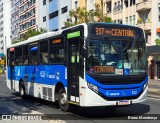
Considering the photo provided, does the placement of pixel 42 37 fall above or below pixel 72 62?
above

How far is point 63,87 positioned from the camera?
539 inches

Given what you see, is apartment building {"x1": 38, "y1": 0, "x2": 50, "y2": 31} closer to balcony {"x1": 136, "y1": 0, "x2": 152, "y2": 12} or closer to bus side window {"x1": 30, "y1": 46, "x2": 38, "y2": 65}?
balcony {"x1": 136, "y1": 0, "x2": 152, "y2": 12}

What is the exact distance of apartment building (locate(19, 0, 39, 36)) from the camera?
101 meters

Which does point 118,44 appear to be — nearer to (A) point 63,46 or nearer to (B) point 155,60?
(A) point 63,46

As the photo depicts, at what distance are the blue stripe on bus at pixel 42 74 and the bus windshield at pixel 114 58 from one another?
6.34 feet

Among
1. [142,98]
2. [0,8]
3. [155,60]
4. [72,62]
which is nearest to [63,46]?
[72,62]

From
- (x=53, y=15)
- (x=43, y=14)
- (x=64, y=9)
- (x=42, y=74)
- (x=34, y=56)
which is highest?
(x=43, y=14)

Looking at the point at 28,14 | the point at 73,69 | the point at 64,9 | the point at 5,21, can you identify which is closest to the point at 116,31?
the point at 73,69

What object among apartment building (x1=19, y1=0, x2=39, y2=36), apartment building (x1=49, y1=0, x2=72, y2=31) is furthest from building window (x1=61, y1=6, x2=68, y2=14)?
apartment building (x1=19, y1=0, x2=39, y2=36)

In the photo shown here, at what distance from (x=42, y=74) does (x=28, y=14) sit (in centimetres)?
9780

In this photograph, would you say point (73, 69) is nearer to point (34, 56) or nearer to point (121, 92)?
point (121, 92)

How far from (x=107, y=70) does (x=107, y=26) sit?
1551mm

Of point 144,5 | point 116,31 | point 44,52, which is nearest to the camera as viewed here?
point 116,31

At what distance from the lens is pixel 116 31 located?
1241 centimetres
